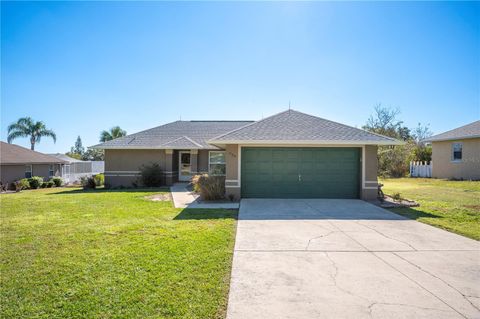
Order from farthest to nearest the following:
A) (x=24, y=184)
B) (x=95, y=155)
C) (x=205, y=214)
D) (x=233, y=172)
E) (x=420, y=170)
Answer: (x=95, y=155) < (x=420, y=170) < (x=24, y=184) < (x=233, y=172) < (x=205, y=214)

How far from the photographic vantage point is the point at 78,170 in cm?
3494

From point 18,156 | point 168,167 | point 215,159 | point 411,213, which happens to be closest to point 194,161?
point 215,159

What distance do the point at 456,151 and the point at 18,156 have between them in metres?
39.5

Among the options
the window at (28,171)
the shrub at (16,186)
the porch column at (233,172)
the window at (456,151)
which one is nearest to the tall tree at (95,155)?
the window at (28,171)

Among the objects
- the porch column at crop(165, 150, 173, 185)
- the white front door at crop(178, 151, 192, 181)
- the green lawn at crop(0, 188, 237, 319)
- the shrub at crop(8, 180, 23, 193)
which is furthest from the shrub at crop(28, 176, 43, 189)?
the green lawn at crop(0, 188, 237, 319)

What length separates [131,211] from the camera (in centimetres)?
959

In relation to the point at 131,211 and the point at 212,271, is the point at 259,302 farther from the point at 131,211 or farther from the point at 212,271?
the point at 131,211

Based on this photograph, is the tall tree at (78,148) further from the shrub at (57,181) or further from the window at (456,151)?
the window at (456,151)

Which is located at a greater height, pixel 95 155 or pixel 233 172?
pixel 95 155

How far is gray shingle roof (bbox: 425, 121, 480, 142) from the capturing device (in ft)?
68.2

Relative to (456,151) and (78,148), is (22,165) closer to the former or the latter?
(456,151)

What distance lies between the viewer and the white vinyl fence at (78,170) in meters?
31.1

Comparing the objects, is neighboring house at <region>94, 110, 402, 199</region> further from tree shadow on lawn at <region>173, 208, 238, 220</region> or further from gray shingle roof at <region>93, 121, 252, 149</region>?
gray shingle roof at <region>93, 121, 252, 149</region>

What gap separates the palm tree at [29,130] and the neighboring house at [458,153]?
47.6 metres
